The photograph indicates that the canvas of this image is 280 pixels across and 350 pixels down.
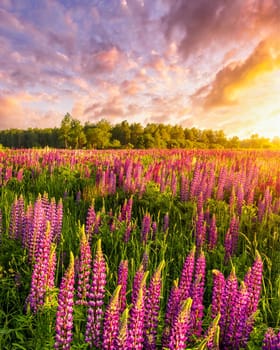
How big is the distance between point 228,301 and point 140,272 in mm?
620

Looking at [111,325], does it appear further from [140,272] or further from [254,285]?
[254,285]

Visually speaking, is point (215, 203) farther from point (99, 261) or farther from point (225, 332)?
point (99, 261)

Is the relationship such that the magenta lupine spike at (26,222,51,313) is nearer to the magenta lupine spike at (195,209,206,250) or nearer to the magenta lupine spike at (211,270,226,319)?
the magenta lupine spike at (211,270,226,319)

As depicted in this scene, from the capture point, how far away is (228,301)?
208 centimetres

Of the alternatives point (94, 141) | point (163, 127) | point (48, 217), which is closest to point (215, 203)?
point (48, 217)

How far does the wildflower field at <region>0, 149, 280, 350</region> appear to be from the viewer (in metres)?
1.78

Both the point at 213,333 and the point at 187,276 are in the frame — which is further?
the point at 187,276

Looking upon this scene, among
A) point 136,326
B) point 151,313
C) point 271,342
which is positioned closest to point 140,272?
point 151,313

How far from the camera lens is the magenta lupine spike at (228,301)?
6.72 feet

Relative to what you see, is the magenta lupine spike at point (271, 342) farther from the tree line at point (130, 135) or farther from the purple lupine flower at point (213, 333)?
the tree line at point (130, 135)

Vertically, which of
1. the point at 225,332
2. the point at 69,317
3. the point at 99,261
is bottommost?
the point at 225,332

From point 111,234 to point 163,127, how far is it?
326 ft

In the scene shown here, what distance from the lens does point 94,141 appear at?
94.1 meters

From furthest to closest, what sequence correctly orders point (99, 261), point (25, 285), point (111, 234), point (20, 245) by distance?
1. point (111, 234)
2. point (20, 245)
3. point (25, 285)
4. point (99, 261)
